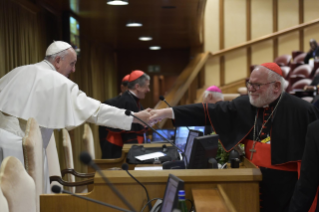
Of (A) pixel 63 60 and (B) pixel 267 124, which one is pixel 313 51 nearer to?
(B) pixel 267 124

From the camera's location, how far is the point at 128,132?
205 inches

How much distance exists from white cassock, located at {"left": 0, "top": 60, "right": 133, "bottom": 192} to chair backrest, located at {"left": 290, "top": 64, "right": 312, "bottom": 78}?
616 centimetres

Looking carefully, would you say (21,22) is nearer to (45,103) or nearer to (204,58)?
(45,103)

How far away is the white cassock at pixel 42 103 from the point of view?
10.9ft

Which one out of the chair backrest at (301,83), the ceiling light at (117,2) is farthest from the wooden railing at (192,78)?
the chair backrest at (301,83)

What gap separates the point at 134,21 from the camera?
6.36m

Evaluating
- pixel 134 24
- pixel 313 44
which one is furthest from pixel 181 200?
pixel 313 44

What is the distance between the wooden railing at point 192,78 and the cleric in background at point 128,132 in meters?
0.67

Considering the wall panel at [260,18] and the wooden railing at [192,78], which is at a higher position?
the wall panel at [260,18]

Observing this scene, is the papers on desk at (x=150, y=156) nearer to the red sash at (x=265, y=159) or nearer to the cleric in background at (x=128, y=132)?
the red sash at (x=265, y=159)

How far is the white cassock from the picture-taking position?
332cm

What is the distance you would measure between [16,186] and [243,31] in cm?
896

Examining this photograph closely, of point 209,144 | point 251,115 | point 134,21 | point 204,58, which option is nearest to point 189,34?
point 204,58

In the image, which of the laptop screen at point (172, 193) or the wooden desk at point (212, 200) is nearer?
the laptop screen at point (172, 193)
